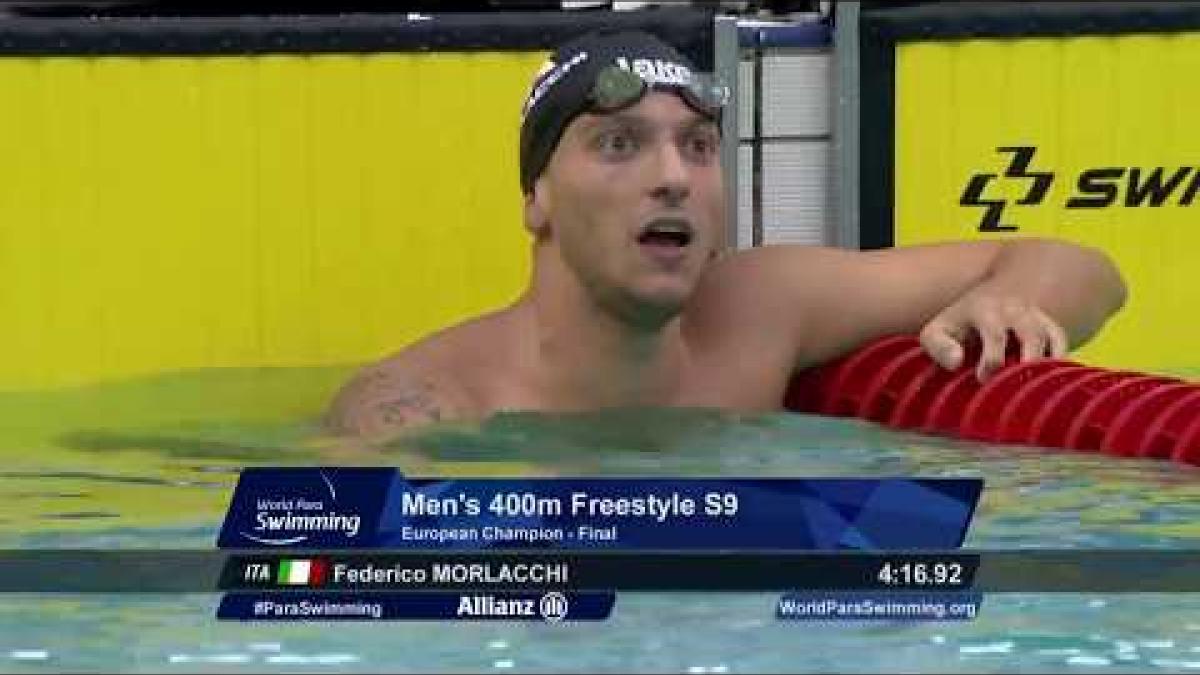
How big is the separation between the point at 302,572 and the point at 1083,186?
4.06 metres

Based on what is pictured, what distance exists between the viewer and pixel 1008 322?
237 inches

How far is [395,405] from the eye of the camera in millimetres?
5969

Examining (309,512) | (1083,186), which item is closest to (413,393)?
(309,512)

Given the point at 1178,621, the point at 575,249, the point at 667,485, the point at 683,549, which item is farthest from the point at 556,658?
the point at 575,249

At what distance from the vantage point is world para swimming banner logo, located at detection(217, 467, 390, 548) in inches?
185

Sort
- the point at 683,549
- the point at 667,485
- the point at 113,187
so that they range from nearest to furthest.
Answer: the point at 683,549, the point at 667,485, the point at 113,187

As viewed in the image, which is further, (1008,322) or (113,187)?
(113,187)

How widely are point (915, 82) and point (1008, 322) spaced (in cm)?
200

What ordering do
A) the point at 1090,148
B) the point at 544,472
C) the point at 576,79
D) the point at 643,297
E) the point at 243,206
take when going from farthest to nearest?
1. the point at 1090,148
2. the point at 243,206
3. the point at 576,79
4. the point at 643,297
5. the point at 544,472

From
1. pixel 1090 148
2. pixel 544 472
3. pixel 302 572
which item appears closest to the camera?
pixel 302 572

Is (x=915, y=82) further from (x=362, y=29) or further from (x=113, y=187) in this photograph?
(x=113, y=187)
